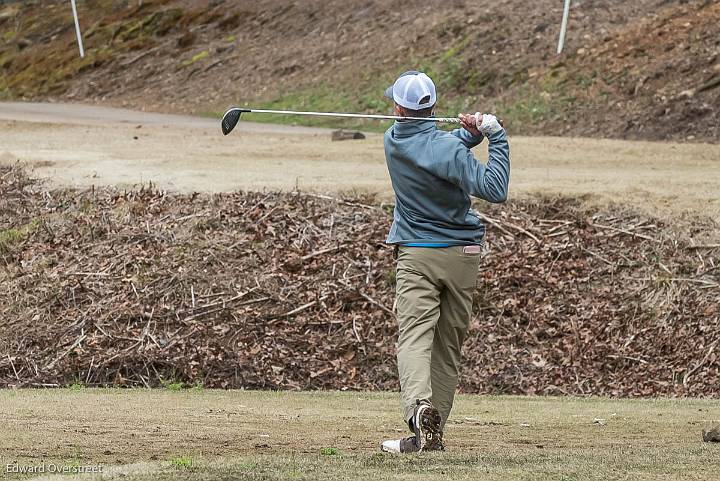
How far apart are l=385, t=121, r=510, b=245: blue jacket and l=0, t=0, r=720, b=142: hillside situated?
46.2 ft

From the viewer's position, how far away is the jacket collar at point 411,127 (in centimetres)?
752

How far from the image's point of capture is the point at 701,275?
13844 mm

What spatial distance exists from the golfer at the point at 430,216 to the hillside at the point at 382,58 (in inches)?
554

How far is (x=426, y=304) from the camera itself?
7496 millimetres

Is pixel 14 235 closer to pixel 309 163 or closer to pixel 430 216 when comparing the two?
pixel 309 163

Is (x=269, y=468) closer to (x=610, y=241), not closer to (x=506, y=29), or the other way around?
(x=610, y=241)

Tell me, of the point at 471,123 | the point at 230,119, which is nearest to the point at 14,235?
the point at 230,119

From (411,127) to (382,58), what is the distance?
→ 2259cm

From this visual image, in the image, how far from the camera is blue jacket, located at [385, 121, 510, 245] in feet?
24.1

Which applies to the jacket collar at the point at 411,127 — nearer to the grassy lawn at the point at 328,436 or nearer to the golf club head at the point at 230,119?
the golf club head at the point at 230,119

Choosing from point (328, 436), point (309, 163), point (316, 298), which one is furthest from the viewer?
point (309, 163)

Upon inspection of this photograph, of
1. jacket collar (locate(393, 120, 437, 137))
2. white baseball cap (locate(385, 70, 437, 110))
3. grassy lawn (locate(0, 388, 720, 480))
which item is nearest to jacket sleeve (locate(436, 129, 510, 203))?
jacket collar (locate(393, 120, 437, 137))

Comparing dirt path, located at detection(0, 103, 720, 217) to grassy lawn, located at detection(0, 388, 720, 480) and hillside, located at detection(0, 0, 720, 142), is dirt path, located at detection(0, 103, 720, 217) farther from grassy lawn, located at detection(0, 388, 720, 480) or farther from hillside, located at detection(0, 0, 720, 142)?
grassy lawn, located at detection(0, 388, 720, 480)

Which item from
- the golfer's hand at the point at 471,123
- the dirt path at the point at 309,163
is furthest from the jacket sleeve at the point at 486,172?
the dirt path at the point at 309,163
